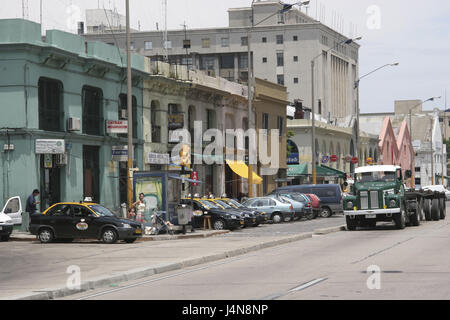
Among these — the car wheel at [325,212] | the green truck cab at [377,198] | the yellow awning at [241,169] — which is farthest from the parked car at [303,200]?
the green truck cab at [377,198]

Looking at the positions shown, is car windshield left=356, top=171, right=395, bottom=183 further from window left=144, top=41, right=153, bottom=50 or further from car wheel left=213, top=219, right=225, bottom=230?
window left=144, top=41, right=153, bottom=50

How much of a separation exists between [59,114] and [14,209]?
5328 mm

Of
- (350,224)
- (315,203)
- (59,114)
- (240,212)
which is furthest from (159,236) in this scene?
(315,203)

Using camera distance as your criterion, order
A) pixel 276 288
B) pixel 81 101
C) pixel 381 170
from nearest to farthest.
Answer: pixel 276 288 < pixel 381 170 < pixel 81 101

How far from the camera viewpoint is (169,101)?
165 ft

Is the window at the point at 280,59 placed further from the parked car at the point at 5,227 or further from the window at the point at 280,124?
the parked car at the point at 5,227

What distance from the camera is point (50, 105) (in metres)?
38.5

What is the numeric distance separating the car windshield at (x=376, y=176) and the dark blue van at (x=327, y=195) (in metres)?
16.5

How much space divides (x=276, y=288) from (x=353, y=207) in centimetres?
2156

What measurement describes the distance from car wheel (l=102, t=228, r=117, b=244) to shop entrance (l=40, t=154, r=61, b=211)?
24.3ft

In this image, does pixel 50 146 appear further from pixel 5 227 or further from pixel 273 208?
pixel 273 208

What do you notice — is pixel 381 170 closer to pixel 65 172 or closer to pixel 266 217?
pixel 266 217

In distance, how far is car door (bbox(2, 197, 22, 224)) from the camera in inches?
1389
